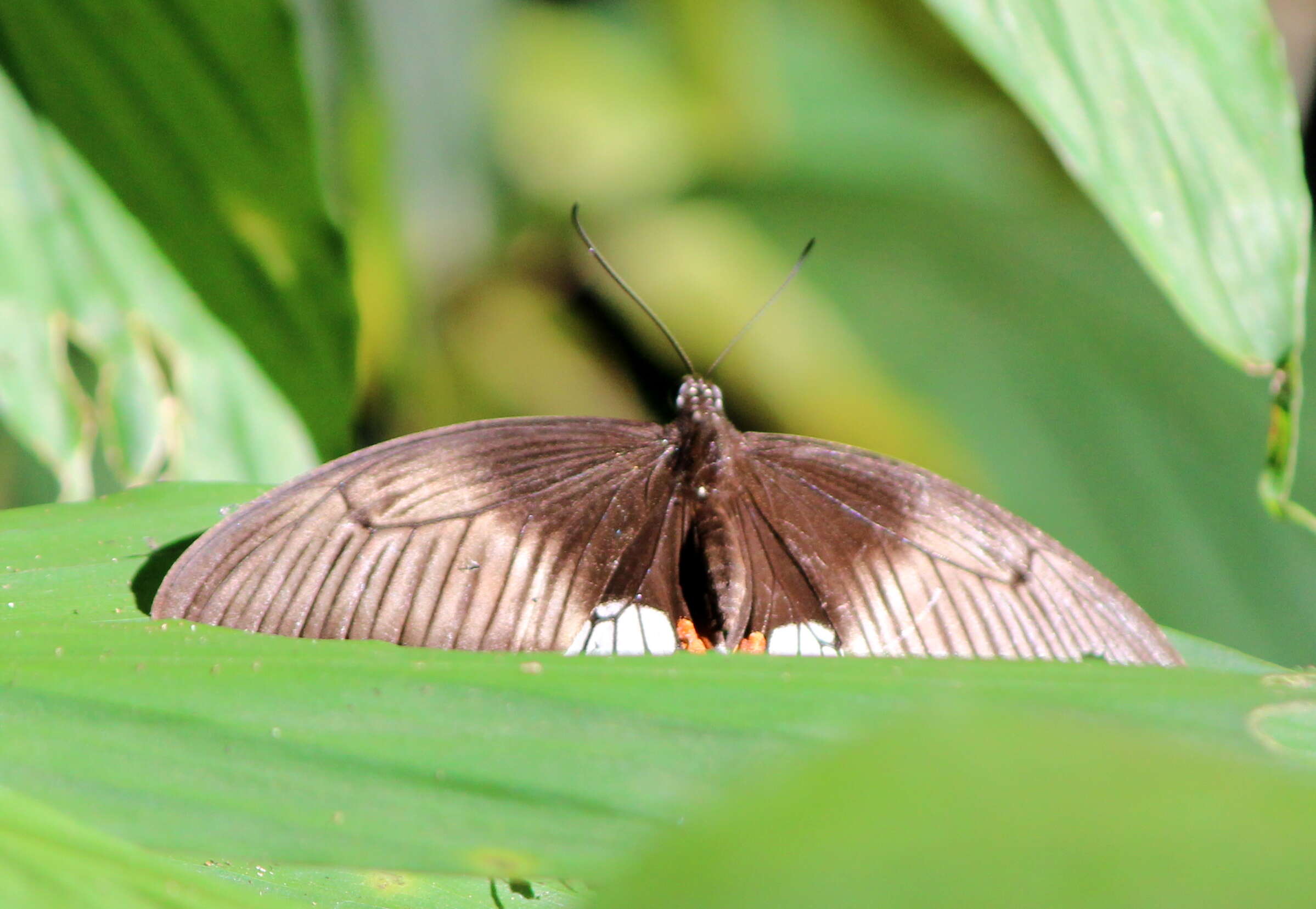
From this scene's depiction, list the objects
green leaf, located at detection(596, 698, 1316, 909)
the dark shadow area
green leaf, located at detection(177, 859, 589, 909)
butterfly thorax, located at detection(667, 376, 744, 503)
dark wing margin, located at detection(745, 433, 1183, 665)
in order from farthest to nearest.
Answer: butterfly thorax, located at detection(667, 376, 744, 503)
dark wing margin, located at detection(745, 433, 1183, 665)
the dark shadow area
green leaf, located at detection(177, 859, 589, 909)
green leaf, located at detection(596, 698, 1316, 909)

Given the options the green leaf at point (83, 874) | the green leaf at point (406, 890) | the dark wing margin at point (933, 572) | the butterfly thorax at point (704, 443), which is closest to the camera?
the green leaf at point (83, 874)

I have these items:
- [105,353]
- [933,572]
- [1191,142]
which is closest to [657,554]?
[933,572]

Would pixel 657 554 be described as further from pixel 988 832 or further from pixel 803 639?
pixel 988 832

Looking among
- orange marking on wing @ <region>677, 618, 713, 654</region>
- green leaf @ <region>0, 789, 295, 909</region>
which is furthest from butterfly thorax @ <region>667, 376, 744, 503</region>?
green leaf @ <region>0, 789, 295, 909</region>

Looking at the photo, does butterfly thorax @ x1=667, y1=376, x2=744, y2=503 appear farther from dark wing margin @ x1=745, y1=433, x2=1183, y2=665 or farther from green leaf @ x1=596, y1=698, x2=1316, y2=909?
green leaf @ x1=596, y1=698, x2=1316, y2=909

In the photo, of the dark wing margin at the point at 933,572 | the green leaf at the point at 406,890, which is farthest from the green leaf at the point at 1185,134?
the green leaf at the point at 406,890

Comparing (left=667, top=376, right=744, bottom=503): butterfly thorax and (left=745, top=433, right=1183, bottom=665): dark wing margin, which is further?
(left=667, top=376, right=744, bottom=503): butterfly thorax

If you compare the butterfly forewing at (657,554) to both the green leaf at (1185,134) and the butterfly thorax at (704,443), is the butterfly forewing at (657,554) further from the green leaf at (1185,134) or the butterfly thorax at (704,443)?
the green leaf at (1185,134)

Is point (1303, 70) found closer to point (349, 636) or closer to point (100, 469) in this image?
point (349, 636)
